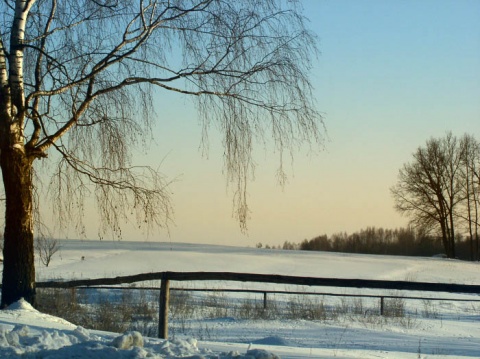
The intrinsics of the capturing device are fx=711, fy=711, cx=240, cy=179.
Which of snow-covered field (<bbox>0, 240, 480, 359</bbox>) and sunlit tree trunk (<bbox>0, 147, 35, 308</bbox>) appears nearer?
snow-covered field (<bbox>0, 240, 480, 359</bbox>)

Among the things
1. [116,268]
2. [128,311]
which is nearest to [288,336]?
[128,311]

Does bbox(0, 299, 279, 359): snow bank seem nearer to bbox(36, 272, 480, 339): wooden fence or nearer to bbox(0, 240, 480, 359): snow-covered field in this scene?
bbox(0, 240, 480, 359): snow-covered field

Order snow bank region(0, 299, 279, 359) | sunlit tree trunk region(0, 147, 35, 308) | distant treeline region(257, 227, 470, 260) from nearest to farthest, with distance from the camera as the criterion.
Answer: snow bank region(0, 299, 279, 359) → sunlit tree trunk region(0, 147, 35, 308) → distant treeline region(257, 227, 470, 260)

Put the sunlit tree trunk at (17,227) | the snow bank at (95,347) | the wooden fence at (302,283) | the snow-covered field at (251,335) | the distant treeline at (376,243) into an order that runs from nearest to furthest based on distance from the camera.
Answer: the snow bank at (95,347) → the snow-covered field at (251,335) → the wooden fence at (302,283) → the sunlit tree trunk at (17,227) → the distant treeline at (376,243)

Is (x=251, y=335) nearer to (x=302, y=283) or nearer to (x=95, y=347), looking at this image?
(x=302, y=283)

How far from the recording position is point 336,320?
16.6m

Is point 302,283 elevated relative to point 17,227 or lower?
lower

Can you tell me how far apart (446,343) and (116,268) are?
26428mm

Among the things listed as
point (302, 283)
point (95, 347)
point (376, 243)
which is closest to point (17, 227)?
point (302, 283)

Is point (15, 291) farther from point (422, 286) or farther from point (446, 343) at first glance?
point (446, 343)

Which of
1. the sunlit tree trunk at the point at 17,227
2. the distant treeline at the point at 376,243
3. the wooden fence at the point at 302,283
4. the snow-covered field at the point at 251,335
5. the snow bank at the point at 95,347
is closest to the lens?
the snow bank at the point at 95,347

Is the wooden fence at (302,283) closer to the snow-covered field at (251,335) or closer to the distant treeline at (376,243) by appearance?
the snow-covered field at (251,335)

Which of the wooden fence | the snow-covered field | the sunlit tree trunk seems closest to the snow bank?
the snow-covered field

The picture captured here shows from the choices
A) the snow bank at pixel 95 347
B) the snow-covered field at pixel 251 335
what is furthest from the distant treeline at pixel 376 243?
the snow bank at pixel 95 347
